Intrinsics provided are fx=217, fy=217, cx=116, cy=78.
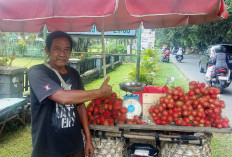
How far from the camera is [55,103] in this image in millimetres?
2025

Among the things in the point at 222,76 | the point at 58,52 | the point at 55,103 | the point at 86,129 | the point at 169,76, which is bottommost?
the point at 169,76

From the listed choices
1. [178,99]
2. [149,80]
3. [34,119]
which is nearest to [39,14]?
[34,119]

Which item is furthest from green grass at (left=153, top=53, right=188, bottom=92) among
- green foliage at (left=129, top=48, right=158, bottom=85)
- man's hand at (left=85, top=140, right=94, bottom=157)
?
man's hand at (left=85, top=140, right=94, bottom=157)

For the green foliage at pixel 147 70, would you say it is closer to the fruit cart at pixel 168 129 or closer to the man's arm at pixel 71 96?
the fruit cart at pixel 168 129

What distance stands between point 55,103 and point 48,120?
0.54 feet

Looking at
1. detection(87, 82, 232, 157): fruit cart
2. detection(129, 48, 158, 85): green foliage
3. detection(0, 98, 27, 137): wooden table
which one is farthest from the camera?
detection(129, 48, 158, 85): green foliage

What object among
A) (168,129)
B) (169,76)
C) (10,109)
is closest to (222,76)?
(169,76)

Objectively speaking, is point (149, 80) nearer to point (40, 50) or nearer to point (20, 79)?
point (20, 79)

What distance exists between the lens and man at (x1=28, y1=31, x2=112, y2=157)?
6.25ft

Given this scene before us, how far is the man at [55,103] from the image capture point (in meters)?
1.91

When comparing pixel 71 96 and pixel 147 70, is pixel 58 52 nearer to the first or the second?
pixel 71 96

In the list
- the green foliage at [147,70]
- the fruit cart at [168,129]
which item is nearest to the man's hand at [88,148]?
the fruit cart at [168,129]

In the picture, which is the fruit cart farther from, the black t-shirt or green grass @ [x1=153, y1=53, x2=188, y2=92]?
green grass @ [x1=153, y1=53, x2=188, y2=92]

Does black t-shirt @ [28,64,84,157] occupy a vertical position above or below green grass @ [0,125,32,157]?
above
